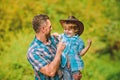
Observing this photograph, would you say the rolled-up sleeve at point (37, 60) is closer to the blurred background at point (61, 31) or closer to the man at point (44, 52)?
the man at point (44, 52)

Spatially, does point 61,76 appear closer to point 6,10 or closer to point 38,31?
point 38,31

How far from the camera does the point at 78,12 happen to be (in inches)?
564

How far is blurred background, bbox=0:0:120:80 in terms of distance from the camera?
1066 cm

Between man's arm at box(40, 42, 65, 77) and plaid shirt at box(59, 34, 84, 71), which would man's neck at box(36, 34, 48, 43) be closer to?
man's arm at box(40, 42, 65, 77)

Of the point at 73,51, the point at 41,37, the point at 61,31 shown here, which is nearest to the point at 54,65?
the point at 41,37

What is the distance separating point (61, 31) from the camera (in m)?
11.6

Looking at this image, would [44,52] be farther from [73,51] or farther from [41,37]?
[73,51]

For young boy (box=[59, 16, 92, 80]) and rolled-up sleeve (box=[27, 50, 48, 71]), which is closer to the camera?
rolled-up sleeve (box=[27, 50, 48, 71])

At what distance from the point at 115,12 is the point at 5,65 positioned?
22.5ft

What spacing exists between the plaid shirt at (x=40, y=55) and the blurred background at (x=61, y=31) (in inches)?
140

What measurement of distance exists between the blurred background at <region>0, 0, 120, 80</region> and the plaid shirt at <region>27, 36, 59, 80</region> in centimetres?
356

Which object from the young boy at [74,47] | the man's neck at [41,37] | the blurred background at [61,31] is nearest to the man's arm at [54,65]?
the man's neck at [41,37]

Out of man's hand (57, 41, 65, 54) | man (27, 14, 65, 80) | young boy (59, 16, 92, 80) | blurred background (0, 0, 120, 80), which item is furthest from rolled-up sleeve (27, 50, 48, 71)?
blurred background (0, 0, 120, 80)

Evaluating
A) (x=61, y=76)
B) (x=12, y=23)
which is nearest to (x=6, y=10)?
(x=12, y=23)
